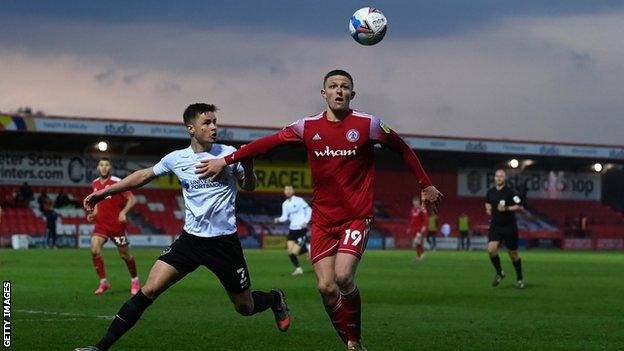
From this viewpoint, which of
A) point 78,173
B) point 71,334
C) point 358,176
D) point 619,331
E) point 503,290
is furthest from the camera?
point 78,173

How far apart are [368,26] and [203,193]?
8.93ft

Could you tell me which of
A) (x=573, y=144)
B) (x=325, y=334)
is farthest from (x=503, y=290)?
(x=573, y=144)

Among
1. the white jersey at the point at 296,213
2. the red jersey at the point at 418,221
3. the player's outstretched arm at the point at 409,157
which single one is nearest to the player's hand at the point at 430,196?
the player's outstretched arm at the point at 409,157

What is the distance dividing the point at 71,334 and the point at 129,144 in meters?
51.1

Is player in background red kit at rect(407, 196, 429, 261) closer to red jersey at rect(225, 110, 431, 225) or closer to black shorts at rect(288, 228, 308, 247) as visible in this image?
black shorts at rect(288, 228, 308, 247)

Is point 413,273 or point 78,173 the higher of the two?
point 78,173

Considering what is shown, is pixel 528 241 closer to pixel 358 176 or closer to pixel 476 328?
pixel 476 328

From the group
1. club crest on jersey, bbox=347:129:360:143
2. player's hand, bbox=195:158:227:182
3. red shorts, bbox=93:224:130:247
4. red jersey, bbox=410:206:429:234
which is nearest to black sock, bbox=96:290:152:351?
player's hand, bbox=195:158:227:182

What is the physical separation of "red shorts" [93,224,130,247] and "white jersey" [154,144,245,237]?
32.6 feet

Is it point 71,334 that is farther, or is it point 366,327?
point 366,327

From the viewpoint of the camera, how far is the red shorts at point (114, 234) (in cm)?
2073

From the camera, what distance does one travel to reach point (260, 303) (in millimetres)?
12078

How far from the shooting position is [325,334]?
45.6ft

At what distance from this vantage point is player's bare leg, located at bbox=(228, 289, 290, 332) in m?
11.5
